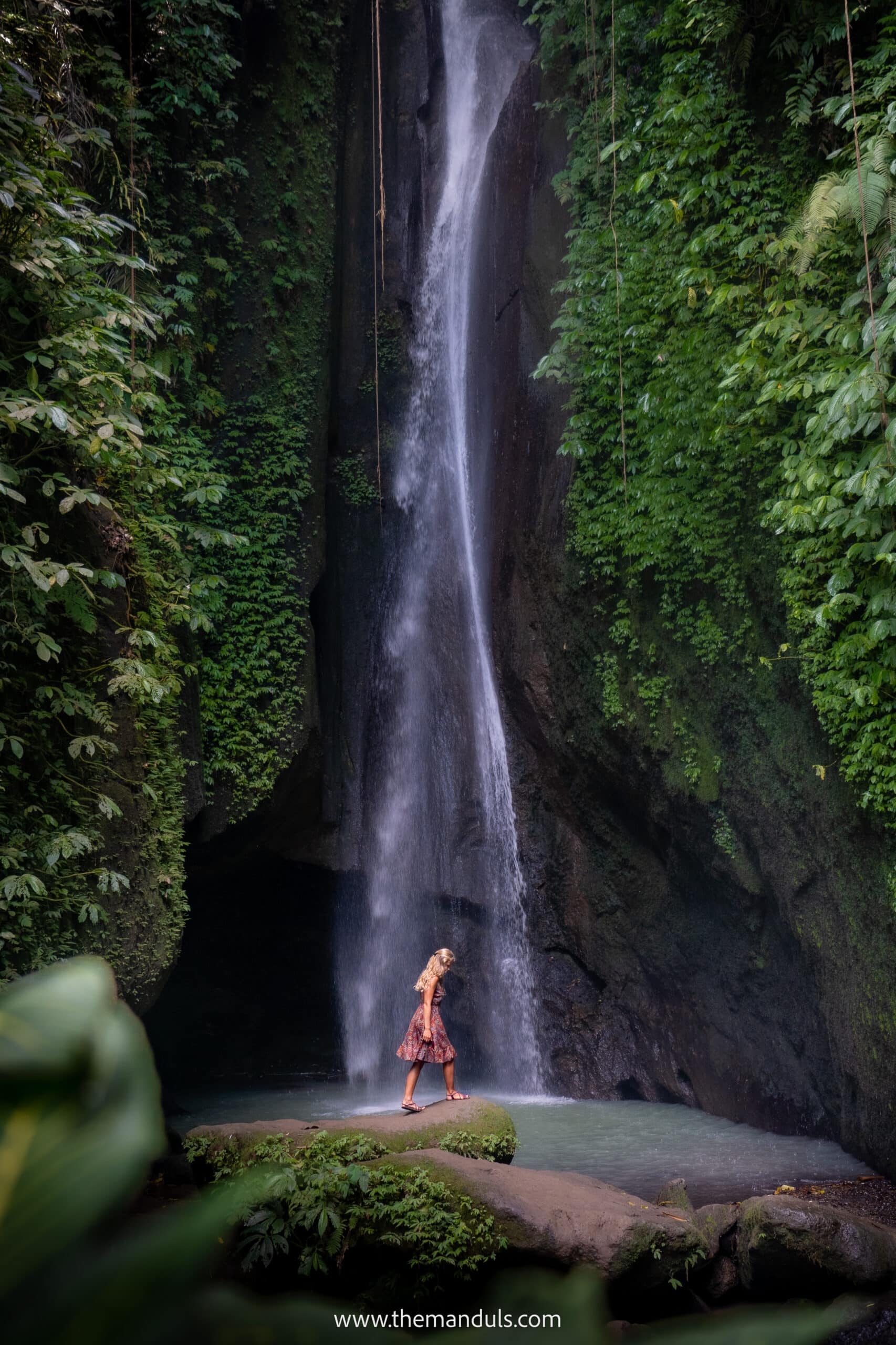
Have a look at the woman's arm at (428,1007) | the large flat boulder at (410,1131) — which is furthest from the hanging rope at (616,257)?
the large flat boulder at (410,1131)

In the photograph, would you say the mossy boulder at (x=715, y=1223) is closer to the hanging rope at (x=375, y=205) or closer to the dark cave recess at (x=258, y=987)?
the dark cave recess at (x=258, y=987)

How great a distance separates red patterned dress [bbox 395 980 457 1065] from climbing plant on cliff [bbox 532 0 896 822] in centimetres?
342

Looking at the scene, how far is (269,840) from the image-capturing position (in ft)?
34.7

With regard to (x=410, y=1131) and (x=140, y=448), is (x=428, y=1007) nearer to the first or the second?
(x=410, y=1131)

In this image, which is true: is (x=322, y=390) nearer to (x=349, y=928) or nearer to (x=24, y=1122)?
(x=349, y=928)

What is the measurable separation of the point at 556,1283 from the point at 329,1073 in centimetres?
1224

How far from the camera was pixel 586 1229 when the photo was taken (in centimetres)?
454

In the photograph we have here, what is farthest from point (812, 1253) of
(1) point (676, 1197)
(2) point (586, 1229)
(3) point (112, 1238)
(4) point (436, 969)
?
(3) point (112, 1238)

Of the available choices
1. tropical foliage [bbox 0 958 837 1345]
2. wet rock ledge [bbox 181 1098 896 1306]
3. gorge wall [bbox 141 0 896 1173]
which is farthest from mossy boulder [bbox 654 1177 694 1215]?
tropical foliage [bbox 0 958 837 1345]

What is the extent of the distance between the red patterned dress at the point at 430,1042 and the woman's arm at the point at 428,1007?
0.01m

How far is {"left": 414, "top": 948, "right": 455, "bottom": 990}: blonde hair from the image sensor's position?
6824 mm

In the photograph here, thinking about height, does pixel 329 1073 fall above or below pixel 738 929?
below

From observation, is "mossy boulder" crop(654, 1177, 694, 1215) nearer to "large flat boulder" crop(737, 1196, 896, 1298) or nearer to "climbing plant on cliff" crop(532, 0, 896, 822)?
"large flat boulder" crop(737, 1196, 896, 1298)

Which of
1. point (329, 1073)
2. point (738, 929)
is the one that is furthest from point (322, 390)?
point (329, 1073)
